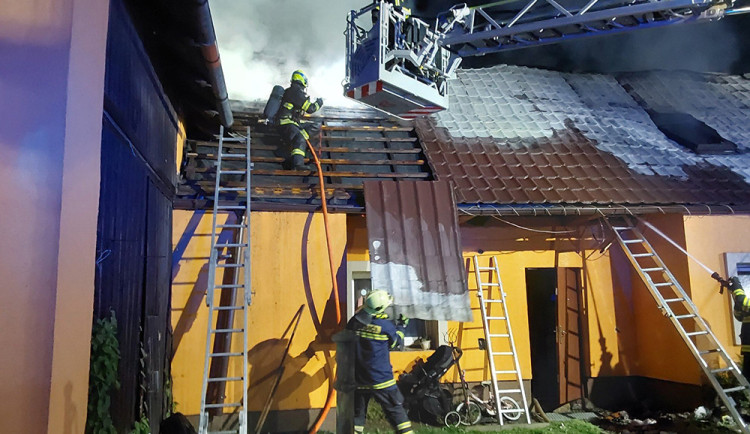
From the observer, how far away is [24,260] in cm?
274

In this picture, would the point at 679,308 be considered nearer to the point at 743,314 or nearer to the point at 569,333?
the point at 743,314

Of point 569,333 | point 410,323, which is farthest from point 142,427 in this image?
point 569,333

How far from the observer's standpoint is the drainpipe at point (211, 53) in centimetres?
472

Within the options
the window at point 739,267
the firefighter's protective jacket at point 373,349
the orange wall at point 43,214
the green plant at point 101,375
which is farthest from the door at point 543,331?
the orange wall at point 43,214

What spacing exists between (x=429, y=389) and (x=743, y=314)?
14.7 feet

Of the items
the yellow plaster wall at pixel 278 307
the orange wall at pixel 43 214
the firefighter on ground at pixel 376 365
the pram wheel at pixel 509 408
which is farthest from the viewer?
the pram wheel at pixel 509 408

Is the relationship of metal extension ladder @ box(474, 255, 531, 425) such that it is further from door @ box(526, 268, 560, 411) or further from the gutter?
door @ box(526, 268, 560, 411)

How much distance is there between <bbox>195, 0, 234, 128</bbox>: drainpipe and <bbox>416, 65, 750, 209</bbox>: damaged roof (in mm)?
3455

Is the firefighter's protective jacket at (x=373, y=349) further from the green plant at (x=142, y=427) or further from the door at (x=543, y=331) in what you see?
the door at (x=543, y=331)

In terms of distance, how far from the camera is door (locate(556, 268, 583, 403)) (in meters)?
8.17

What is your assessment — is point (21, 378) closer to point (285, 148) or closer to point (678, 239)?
point (285, 148)

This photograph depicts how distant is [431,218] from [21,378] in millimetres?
5406

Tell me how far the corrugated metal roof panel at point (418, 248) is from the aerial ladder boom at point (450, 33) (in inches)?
55.7

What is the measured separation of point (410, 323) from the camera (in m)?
7.94
